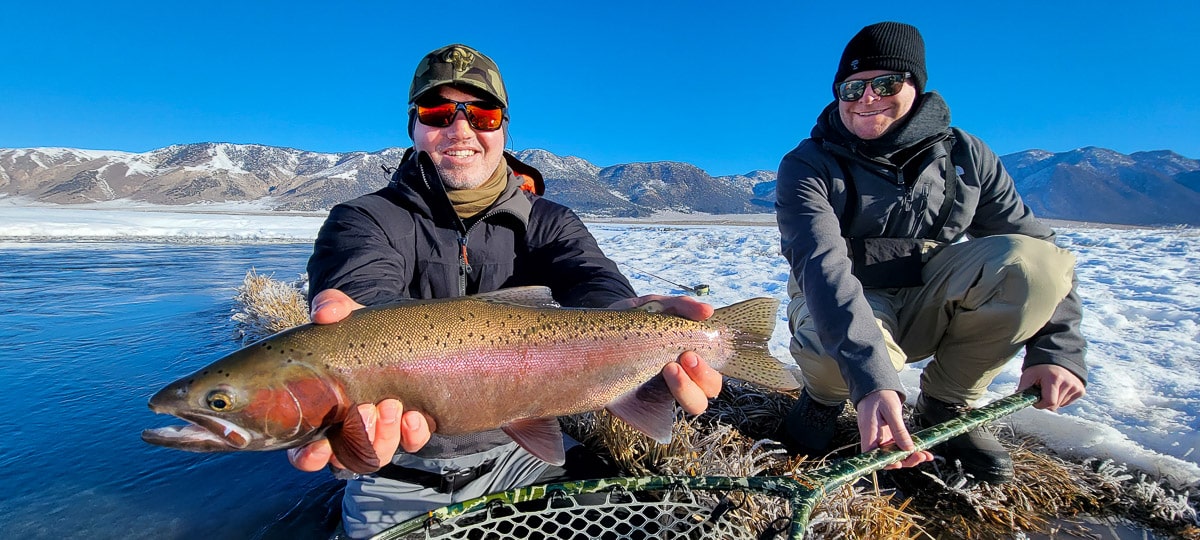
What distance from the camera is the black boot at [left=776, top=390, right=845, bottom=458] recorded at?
3182mm

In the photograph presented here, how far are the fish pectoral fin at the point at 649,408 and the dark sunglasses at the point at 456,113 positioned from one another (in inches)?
69.5

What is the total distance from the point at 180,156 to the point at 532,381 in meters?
208

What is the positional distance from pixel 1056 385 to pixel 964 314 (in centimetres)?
52

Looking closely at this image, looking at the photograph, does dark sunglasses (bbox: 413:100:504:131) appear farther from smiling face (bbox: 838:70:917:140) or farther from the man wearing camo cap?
smiling face (bbox: 838:70:917:140)

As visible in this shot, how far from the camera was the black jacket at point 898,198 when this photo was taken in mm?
2812

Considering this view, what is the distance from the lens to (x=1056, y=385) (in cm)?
267

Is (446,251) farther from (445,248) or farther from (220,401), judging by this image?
(220,401)

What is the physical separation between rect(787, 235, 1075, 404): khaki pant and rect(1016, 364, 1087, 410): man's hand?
18 cm

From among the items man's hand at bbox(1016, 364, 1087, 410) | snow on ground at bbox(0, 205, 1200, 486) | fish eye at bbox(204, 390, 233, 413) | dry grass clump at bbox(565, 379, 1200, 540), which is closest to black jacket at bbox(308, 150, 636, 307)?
fish eye at bbox(204, 390, 233, 413)

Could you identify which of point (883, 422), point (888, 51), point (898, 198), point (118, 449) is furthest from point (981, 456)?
point (118, 449)

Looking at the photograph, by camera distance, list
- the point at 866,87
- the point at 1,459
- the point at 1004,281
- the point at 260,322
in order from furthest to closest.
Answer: the point at 260,322
the point at 1,459
the point at 866,87
the point at 1004,281

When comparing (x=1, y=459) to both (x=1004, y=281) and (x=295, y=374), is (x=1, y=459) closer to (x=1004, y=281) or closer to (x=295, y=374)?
(x=295, y=374)

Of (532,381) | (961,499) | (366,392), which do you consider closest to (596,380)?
(532,381)

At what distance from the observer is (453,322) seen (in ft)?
6.88
